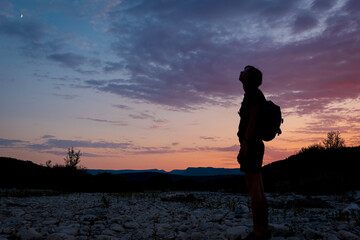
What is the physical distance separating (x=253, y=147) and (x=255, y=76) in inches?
45.3

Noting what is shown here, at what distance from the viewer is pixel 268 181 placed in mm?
18406

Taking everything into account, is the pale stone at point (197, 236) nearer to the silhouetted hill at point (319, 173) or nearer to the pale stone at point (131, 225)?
the pale stone at point (131, 225)

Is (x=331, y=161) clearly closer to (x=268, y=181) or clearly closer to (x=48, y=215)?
(x=268, y=181)

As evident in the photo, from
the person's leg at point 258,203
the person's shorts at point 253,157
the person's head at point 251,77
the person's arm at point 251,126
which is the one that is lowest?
the person's leg at point 258,203

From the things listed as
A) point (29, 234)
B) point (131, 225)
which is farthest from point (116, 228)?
point (29, 234)

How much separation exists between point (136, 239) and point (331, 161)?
56.2 feet

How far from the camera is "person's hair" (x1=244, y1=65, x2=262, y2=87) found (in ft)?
15.3

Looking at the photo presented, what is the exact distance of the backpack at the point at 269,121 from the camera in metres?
4.43

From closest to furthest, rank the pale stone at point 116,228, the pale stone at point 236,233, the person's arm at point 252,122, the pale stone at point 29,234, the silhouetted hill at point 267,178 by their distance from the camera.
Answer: the person's arm at point 252,122, the pale stone at point 29,234, the pale stone at point 236,233, the pale stone at point 116,228, the silhouetted hill at point 267,178

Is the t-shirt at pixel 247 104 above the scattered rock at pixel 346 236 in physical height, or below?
above

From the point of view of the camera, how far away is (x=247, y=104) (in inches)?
181

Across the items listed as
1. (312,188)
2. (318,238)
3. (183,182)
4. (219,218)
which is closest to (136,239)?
(219,218)

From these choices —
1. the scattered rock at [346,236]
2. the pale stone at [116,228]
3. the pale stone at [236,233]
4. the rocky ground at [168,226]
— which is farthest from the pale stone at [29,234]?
the scattered rock at [346,236]

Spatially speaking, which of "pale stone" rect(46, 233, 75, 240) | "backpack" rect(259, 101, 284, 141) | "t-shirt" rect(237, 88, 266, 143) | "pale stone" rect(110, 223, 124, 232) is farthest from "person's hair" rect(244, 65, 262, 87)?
"pale stone" rect(46, 233, 75, 240)
